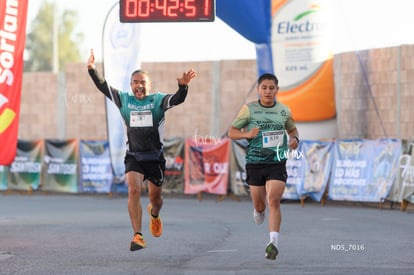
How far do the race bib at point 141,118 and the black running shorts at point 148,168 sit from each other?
38cm

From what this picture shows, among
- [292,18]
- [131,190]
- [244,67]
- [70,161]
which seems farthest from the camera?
[244,67]

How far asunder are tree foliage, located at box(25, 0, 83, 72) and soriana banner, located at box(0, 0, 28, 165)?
272ft

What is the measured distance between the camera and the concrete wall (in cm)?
2336

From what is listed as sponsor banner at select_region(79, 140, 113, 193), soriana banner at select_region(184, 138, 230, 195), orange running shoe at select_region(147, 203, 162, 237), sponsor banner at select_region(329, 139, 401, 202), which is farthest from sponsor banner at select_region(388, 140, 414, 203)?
orange running shoe at select_region(147, 203, 162, 237)

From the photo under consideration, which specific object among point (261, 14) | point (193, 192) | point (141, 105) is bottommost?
point (193, 192)

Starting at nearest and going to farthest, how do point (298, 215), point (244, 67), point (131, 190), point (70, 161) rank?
point (131, 190) < point (298, 215) < point (70, 161) < point (244, 67)

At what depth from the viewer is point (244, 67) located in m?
28.5

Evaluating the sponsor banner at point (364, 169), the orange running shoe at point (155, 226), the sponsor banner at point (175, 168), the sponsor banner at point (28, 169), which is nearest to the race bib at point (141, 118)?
the orange running shoe at point (155, 226)

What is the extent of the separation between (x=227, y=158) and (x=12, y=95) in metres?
10.7

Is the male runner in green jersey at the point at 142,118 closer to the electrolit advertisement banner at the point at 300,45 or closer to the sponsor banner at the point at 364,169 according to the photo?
the sponsor banner at the point at 364,169

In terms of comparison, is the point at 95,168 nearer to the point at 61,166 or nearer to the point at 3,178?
the point at 61,166

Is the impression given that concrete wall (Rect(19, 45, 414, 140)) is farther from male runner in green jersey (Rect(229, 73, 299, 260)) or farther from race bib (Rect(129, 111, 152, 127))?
race bib (Rect(129, 111, 152, 127))

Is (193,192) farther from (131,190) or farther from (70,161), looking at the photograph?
(131,190)

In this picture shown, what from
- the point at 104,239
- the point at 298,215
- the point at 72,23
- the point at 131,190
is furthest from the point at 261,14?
the point at 72,23
